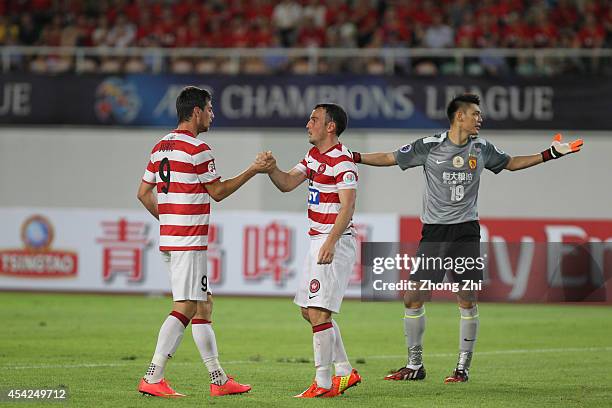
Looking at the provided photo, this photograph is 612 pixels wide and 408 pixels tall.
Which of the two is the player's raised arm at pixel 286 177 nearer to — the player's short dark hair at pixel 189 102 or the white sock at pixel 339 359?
the player's short dark hair at pixel 189 102

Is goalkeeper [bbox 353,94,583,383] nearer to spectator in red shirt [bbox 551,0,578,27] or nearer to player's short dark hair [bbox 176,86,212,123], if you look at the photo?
player's short dark hair [bbox 176,86,212,123]

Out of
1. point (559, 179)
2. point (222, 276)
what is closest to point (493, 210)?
point (559, 179)

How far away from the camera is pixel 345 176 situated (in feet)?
28.5

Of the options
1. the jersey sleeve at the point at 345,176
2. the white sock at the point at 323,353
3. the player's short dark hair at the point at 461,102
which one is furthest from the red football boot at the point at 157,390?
the player's short dark hair at the point at 461,102

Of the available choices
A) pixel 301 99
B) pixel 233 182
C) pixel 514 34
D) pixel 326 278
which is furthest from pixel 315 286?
pixel 514 34

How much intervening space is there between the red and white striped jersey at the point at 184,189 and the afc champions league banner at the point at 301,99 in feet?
44.4

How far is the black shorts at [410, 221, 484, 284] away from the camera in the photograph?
32.1 ft

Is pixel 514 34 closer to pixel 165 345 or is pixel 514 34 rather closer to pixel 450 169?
pixel 450 169

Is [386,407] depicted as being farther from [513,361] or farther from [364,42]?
[364,42]

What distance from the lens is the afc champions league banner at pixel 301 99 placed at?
21922 mm

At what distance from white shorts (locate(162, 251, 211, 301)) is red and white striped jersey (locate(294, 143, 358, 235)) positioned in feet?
3.04

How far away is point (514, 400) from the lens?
28.6 feet

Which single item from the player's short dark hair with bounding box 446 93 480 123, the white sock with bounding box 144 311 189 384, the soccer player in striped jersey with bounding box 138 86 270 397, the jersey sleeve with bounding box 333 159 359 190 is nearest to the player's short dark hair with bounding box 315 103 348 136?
the jersey sleeve with bounding box 333 159 359 190

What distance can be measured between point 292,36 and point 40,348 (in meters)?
12.6
